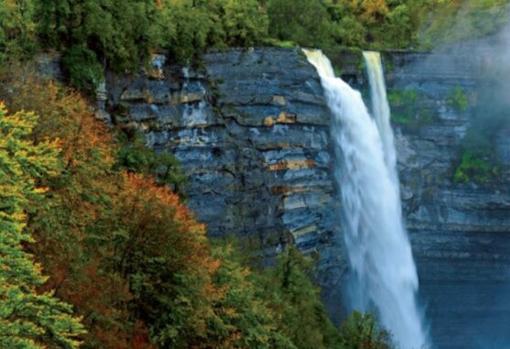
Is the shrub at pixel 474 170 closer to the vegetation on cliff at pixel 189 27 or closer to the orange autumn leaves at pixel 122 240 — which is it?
the vegetation on cliff at pixel 189 27

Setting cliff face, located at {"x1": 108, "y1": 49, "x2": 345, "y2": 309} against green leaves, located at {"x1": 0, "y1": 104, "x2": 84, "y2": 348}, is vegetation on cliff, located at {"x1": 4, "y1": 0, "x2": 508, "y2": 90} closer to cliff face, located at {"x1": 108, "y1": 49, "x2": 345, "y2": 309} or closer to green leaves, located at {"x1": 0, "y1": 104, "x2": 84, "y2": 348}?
cliff face, located at {"x1": 108, "y1": 49, "x2": 345, "y2": 309}

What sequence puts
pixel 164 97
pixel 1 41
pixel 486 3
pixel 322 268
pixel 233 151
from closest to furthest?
pixel 1 41 < pixel 164 97 < pixel 233 151 < pixel 322 268 < pixel 486 3

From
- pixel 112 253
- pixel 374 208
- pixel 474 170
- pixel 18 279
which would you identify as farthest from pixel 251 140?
pixel 18 279

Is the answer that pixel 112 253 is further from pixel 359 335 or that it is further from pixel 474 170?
pixel 474 170

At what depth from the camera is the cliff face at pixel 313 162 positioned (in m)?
28.0

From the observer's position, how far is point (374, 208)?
34.9m

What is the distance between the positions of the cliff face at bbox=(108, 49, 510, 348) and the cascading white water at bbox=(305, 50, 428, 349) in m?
1.04

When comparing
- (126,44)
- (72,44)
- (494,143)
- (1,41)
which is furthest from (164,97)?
(494,143)

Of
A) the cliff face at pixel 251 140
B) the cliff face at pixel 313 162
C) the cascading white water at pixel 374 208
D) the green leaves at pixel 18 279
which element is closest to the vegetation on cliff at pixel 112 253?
the green leaves at pixel 18 279

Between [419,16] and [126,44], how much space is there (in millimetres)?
25279

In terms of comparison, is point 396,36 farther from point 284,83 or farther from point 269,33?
point 284,83

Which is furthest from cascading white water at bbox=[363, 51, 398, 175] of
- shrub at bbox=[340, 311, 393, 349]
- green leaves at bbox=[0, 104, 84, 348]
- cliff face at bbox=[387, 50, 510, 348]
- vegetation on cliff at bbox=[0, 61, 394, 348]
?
green leaves at bbox=[0, 104, 84, 348]

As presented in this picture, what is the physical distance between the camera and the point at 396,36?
4438 centimetres

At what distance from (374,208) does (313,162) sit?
510 cm
